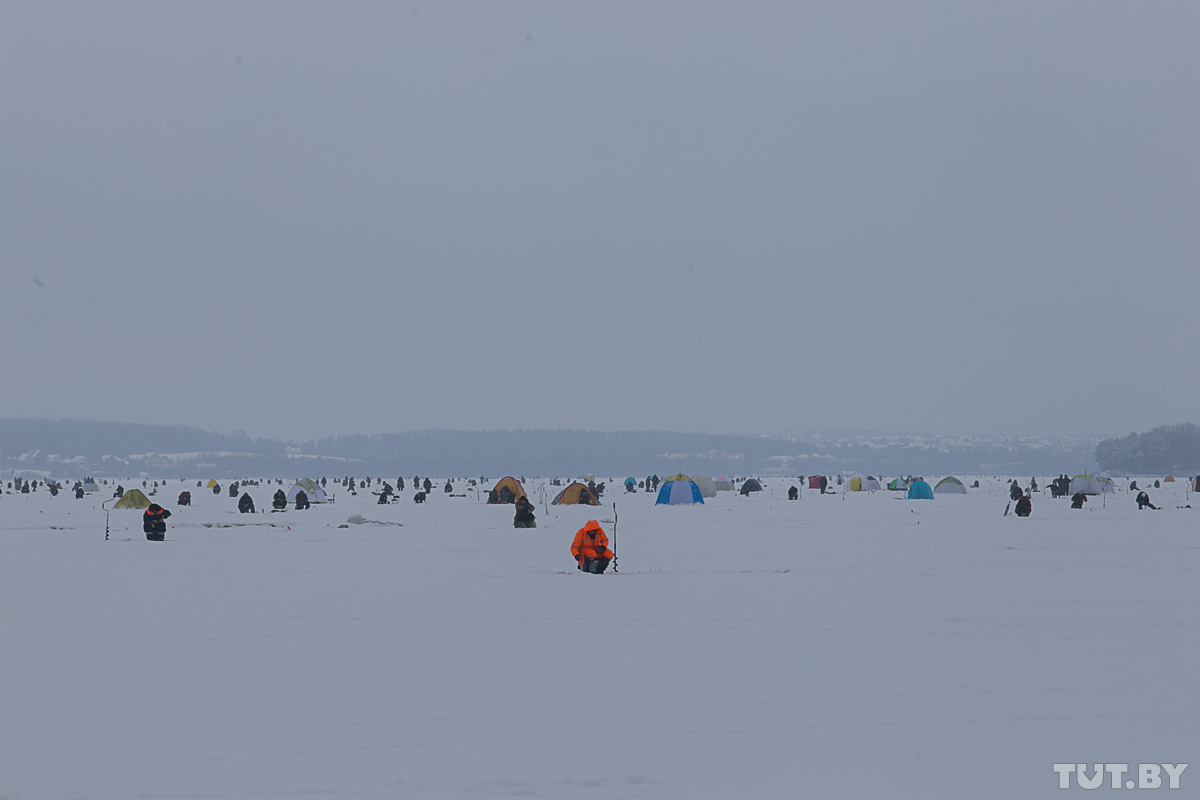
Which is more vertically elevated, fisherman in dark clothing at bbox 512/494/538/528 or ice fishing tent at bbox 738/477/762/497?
fisherman in dark clothing at bbox 512/494/538/528

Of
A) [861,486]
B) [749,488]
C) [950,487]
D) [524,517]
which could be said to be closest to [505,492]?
[524,517]

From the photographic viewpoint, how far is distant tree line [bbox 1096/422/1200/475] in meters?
134

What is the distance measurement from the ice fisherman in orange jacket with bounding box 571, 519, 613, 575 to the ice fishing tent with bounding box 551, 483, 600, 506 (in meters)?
26.0

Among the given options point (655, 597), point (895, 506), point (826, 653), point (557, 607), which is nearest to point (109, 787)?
point (826, 653)

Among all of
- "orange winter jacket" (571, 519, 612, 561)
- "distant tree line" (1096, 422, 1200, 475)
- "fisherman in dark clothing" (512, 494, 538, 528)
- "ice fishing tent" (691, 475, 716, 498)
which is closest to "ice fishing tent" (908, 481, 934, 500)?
"ice fishing tent" (691, 475, 716, 498)

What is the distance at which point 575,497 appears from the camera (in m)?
44.2

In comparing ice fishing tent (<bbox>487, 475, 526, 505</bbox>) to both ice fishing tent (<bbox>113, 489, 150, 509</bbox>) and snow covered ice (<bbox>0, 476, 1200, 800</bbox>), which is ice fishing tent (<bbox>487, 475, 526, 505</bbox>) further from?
snow covered ice (<bbox>0, 476, 1200, 800</bbox>)

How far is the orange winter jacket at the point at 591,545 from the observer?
17.1m

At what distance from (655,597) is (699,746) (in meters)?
7.49

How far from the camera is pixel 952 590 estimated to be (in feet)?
48.5

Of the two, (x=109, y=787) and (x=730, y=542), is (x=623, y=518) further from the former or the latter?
(x=109, y=787)

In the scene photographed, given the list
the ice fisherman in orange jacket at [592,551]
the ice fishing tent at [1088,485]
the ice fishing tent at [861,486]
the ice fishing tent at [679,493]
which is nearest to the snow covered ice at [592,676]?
the ice fisherman in orange jacket at [592,551]

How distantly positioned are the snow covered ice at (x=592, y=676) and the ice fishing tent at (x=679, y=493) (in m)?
25.5

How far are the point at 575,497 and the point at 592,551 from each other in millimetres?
27126
